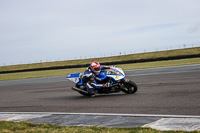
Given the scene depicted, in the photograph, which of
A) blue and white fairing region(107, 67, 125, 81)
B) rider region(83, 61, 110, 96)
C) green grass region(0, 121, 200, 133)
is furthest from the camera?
rider region(83, 61, 110, 96)

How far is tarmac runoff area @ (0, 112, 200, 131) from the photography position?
5.78m

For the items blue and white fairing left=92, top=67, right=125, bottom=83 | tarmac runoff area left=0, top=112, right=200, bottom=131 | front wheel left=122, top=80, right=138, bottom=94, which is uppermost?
blue and white fairing left=92, top=67, right=125, bottom=83

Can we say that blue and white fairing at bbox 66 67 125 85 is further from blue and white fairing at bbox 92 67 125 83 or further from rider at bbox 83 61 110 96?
rider at bbox 83 61 110 96

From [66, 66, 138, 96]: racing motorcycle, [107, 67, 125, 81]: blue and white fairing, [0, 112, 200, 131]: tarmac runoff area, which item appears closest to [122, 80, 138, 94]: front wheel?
[66, 66, 138, 96]: racing motorcycle

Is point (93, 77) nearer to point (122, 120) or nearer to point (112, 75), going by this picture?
point (112, 75)

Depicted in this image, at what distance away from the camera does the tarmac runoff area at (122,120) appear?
5.78 meters

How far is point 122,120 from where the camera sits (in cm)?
666

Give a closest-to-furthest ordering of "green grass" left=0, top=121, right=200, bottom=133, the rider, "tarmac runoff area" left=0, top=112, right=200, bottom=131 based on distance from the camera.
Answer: "green grass" left=0, top=121, right=200, bottom=133, "tarmac runoff area" left=0, top=112, right=200, bottom=131, the rider

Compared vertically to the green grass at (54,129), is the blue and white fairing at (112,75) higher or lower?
higher

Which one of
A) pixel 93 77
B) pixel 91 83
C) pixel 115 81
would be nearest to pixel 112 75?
pixel 115 81

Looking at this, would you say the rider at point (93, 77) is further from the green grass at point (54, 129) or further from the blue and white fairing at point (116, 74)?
the green grass at point (54, 129)

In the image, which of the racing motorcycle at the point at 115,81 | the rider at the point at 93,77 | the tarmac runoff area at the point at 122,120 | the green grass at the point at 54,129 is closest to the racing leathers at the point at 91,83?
the rider at the point at 93,77

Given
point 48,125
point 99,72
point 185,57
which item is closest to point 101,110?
point 48,125

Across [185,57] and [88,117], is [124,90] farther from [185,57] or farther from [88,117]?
[185,57]
